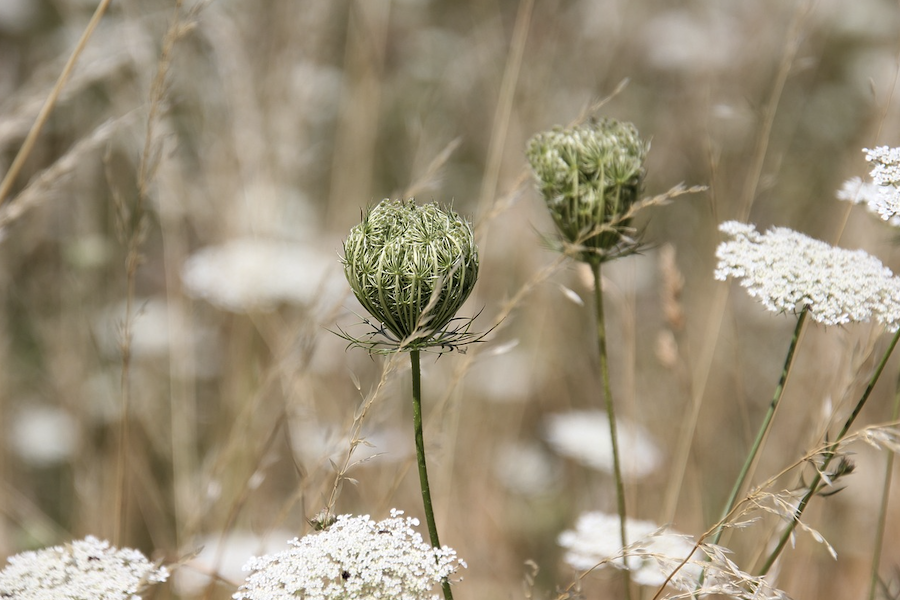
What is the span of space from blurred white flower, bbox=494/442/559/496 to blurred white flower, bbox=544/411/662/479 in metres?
0.28

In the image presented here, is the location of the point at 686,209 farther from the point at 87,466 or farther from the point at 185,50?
the point at 87,466

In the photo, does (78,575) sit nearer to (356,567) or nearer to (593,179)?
(356,567)

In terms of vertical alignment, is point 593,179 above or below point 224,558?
above

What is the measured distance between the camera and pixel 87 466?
354cm

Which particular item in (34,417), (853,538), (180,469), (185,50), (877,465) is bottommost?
(853,538)

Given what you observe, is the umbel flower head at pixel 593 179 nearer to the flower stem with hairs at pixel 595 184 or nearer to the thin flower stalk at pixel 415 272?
the flower stem with hairs at pixel 595 184

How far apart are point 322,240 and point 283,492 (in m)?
1.40

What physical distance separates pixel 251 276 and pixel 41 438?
5.13ft

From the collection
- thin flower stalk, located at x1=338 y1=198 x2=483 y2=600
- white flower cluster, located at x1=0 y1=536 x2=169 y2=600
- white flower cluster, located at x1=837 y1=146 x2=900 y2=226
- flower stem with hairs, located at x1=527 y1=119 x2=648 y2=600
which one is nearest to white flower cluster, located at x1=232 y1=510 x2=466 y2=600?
thin flower stalk, located at x1=338 y1=198 x2=483 y2=600

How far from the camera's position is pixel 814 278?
152 cm

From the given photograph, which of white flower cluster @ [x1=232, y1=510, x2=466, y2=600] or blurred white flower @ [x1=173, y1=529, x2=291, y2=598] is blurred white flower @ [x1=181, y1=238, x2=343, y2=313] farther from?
white flower cluster @ [x1=232, y1=510, x2=466, y2=600]

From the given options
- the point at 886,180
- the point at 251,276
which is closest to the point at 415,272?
the point at 886,180

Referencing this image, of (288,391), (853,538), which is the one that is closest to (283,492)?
(288,391)

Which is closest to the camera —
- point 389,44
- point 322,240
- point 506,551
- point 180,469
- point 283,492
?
point 180,469
